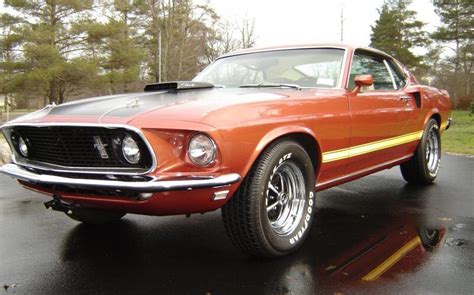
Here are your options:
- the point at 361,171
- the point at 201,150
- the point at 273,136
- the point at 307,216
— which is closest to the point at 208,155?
the point at 201,150

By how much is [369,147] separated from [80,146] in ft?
8.41

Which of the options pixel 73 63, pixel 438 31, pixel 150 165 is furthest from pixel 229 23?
pixel 150 165

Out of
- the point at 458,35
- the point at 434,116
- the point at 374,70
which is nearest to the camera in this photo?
the point at 374,70

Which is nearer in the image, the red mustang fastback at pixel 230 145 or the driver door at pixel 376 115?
the red mustang fastback at pixel 230 145

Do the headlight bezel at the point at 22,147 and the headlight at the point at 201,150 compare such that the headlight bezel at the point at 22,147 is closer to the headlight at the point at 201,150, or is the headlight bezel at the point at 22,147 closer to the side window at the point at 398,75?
the headlight at the point at 201,150

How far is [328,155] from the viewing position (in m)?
3.68

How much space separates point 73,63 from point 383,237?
1185 inches

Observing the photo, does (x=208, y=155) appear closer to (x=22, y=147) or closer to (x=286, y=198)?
(x=286, y=198)

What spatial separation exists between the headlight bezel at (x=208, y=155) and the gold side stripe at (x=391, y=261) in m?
1.19

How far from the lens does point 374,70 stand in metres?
4.89

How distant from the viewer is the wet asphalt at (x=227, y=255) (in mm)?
2812

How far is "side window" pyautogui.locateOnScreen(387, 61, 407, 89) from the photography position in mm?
5257

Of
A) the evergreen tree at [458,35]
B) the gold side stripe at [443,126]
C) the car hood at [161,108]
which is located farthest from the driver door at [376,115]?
the evergreen tree at [458,35]

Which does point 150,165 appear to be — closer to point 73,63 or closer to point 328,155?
point 328,155
